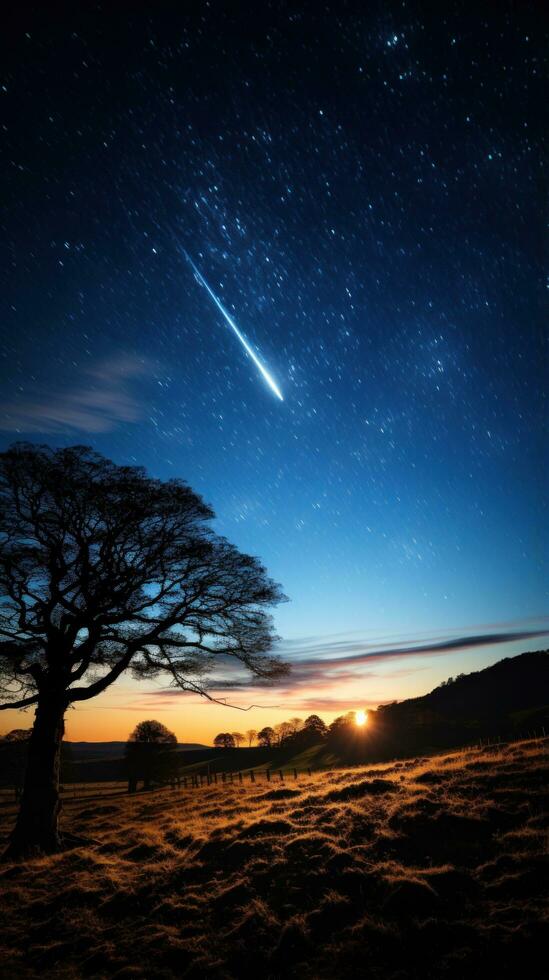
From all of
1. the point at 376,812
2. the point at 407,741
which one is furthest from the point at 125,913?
the point at 407,741

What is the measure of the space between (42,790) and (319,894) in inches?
371

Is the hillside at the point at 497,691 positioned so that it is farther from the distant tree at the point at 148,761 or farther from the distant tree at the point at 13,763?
the distant tree at the point at 13,763

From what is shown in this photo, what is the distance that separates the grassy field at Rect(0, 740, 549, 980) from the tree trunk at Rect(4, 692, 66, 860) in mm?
967

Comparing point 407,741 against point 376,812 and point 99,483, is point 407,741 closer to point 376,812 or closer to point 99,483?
point 376,812

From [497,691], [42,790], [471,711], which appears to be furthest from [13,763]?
[497,691]

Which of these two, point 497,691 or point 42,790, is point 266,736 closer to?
point 497,691

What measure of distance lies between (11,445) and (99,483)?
2817 millimetres

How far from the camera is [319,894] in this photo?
721 cm

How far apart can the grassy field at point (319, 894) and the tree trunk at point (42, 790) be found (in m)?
0.97

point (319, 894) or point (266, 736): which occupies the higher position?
point (319, 894)

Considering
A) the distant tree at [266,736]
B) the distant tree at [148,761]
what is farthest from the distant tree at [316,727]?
the distant tree at [148,761]

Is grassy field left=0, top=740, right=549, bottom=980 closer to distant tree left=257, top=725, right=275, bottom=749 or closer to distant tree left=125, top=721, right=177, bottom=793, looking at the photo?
distant tree left=125, top=721, right=177, bottom=793

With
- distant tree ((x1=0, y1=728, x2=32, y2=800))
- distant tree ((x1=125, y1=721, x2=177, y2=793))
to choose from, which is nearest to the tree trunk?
distant tree ((x1=125, y1=721, x2=177, y2=793))

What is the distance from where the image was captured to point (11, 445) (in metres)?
13.1
